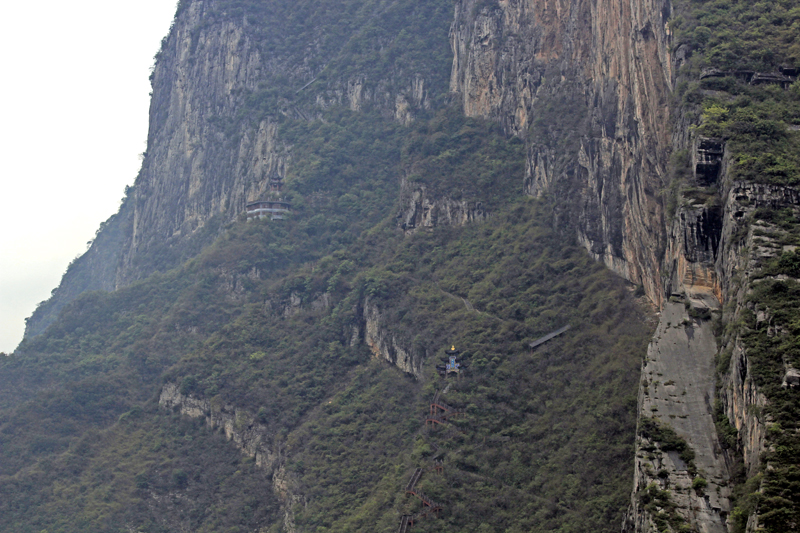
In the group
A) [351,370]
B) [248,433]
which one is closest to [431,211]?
[351,370]

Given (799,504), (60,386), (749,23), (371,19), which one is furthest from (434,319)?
(371,19)

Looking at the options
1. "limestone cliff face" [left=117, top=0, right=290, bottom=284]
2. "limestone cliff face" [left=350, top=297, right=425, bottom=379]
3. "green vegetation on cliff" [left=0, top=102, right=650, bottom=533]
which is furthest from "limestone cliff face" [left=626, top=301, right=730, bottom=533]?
"limestone cliff face" [left=117, top=0, right=290, bottom=284]

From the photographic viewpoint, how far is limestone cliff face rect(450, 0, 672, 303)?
2394 inches

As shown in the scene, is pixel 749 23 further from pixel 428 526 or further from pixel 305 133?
pixel 305 133

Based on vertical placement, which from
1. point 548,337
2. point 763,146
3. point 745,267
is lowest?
point 548,337

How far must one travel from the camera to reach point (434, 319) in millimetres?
70625

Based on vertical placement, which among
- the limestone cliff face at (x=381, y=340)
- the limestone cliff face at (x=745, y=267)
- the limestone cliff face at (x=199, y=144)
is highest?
the limestone cliff face at (x=199, y=144)

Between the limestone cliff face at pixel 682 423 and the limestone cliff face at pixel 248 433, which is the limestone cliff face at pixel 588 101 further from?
the limestone cliff face at pixel 248 433

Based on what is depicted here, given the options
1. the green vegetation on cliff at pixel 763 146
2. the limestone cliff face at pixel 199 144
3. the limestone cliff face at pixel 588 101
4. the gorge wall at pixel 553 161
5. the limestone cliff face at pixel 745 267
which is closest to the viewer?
the green vegetation on cliff at pixel 763 146

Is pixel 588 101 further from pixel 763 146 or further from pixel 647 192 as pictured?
pixel 763 146

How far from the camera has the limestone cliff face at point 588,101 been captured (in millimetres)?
60812

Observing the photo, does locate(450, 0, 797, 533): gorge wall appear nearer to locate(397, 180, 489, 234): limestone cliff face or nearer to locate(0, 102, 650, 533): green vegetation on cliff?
locate(0, 102, 650, 533): green vegetation on cliff

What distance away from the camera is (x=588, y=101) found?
2867 inches

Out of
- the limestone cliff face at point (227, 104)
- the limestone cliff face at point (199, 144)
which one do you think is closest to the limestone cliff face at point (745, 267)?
the limestone cliff face at point (227, 104)
